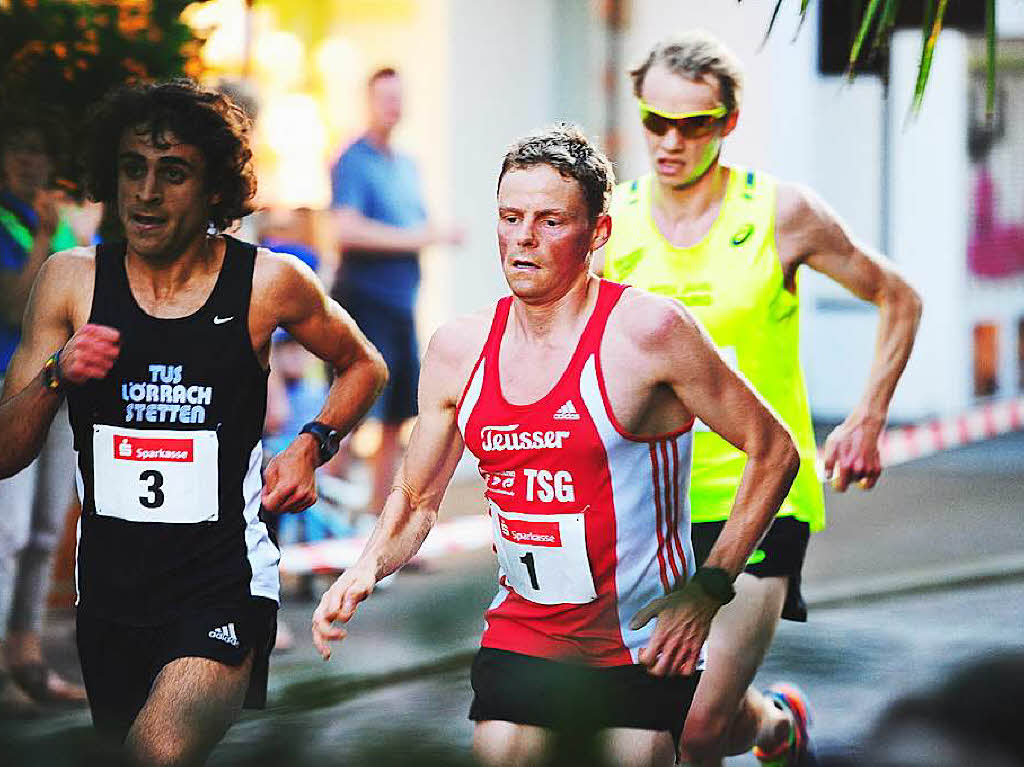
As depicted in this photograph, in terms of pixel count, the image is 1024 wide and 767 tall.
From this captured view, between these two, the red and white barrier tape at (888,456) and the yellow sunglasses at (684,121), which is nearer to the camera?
the yellow sunglasses at (684,121)

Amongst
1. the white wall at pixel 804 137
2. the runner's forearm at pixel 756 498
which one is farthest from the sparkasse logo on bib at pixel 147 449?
the white wall at pixel 804 137

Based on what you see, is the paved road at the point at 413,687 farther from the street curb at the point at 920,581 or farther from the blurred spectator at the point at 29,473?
the street curb at the point at 920,581

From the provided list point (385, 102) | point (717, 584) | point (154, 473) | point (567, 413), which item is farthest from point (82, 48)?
point (385, 102)

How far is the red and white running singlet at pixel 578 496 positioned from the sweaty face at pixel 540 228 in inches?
4.7

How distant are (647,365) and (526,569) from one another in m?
0.42

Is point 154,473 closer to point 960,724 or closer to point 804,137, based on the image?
point 960,724

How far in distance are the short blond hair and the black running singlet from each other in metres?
1.34

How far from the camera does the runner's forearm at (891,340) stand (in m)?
4.75

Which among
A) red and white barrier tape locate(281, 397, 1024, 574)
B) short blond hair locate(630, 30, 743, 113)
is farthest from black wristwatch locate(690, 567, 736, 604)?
red and white barrier tape locate(281, 397, 1024, 574)

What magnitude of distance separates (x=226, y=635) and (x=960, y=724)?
8.65 ft

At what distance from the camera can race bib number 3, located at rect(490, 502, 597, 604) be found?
343 cm

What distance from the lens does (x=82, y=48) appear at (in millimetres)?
4719

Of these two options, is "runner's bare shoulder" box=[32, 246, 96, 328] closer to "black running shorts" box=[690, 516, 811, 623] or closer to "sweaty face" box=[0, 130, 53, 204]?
"sweaty face" box=[0, 130, 53, 204]

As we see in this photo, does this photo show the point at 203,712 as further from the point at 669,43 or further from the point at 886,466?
the point at 886,466
